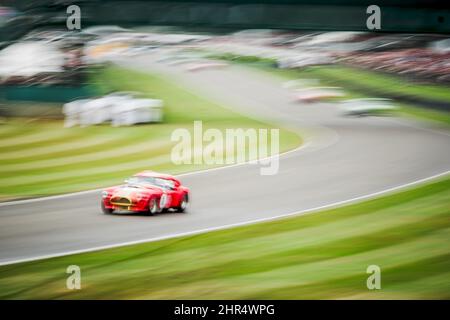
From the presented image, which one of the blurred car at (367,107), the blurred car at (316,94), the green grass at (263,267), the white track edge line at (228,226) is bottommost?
the green grass at (263,267)

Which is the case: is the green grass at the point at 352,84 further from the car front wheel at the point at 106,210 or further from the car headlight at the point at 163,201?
the car front wheel at the point at 106,210

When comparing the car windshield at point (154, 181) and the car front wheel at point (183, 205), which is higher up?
the car windshield at point (154, 181)

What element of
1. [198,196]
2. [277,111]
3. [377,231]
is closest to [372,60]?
[277,111]

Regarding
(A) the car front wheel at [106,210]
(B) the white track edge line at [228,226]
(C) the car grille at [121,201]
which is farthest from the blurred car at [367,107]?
(A) the car front wheel at [106,210]

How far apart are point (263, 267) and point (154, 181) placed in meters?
0.92

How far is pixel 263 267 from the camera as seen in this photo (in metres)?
4.71

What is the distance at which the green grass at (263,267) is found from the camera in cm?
467

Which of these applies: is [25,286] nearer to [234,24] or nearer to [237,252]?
[237,252]

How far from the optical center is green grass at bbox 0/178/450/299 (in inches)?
184

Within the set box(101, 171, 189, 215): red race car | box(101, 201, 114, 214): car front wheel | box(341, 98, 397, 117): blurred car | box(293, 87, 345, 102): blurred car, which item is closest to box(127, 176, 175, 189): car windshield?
box(101, 171, 189, 215): red race car

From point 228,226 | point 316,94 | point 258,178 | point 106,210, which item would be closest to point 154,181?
point 106,210

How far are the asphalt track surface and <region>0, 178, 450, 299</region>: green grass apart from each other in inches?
4.5

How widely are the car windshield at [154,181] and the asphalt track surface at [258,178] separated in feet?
0.37
